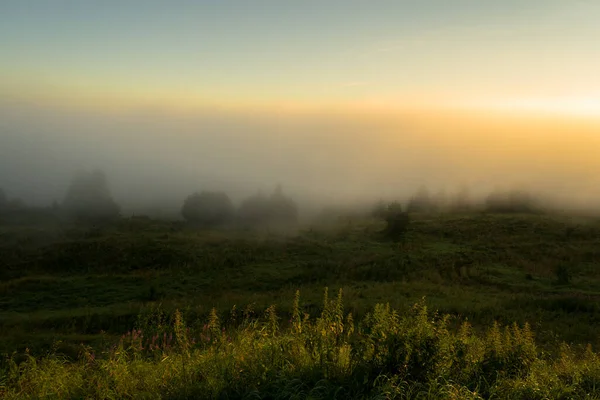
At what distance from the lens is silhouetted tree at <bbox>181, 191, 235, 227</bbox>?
69938 mm

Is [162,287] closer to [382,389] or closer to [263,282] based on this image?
[263,282]

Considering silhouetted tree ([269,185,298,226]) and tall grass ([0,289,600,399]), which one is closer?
tall grass ([0,289,600,399])

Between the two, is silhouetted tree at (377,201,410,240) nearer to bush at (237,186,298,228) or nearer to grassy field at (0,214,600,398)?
grassy field at (0,214,600,398)

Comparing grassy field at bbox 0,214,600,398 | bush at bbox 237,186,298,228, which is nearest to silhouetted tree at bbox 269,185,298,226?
bush at bbox 237,186,298,228

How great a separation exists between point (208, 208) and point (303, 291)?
53546 millimetres

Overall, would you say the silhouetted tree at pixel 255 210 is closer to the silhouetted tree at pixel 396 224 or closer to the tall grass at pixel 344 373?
the silhouetted tree at pixel 396 224

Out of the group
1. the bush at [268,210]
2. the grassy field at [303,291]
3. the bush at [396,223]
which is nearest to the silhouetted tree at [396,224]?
the bush at [396,223]

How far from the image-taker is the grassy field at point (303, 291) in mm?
8766

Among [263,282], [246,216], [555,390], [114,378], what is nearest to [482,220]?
[263,282]

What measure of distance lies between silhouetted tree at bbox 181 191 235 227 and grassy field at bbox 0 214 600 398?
26601 mm

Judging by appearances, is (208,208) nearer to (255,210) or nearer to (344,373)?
(255,210)

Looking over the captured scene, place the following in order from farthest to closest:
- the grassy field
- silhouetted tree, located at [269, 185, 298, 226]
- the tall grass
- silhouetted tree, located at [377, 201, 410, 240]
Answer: silhouetted tree, located at [269, 185, 298, 226], silhouetted tree, located at [377, 201, 410, 240], the grassy field, the tall grass

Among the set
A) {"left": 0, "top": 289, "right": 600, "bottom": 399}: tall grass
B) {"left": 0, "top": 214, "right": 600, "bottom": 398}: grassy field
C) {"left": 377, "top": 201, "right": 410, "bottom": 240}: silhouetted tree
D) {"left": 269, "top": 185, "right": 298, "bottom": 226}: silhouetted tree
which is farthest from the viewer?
{"left": 269, "top": 185, "right": 298, "bottom": 226}: silhouetted tree

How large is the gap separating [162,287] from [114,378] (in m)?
16.9
